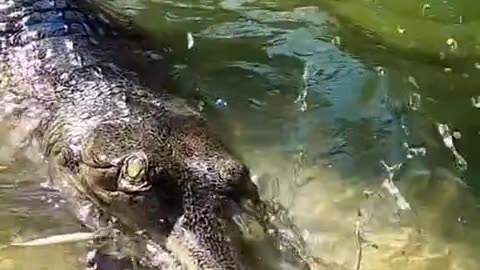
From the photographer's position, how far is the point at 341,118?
5508 mm

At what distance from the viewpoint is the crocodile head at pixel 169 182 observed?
3.88 metres

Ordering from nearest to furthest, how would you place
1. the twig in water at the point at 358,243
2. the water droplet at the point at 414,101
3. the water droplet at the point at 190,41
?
the twig in water at the point at 358,243, the water droplet at the point at 414,101, the water droplet at the point at 190,41

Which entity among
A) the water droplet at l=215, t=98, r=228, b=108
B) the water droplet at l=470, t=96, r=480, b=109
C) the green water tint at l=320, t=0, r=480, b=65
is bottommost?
the water droplet at l=470, t=96, r=480, b=109

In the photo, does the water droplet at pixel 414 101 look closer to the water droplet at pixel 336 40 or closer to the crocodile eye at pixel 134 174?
the water droplet at pixel 336 40

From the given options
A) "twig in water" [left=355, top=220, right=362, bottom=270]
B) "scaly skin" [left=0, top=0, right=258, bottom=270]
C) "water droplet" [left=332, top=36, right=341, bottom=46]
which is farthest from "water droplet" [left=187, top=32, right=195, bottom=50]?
"twig in water" [left=355, top=220, right=362, bottom=270]

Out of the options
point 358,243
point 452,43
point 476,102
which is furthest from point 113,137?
point 452,43

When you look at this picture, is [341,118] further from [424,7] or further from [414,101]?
[424,7]

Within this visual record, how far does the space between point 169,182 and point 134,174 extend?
0.51ft

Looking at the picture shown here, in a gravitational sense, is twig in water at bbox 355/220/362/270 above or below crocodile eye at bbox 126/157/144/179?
below

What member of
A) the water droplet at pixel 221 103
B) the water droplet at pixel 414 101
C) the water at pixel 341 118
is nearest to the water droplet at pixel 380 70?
the water at pixel 341 118

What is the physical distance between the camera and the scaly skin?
13.1 ft

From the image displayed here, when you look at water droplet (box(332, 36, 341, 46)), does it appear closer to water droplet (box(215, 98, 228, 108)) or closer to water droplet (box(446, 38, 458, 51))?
water droplet (box(446, 38, 458, 51))

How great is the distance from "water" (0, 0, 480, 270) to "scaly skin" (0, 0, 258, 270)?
10.7 inches

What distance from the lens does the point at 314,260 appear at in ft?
14.3
